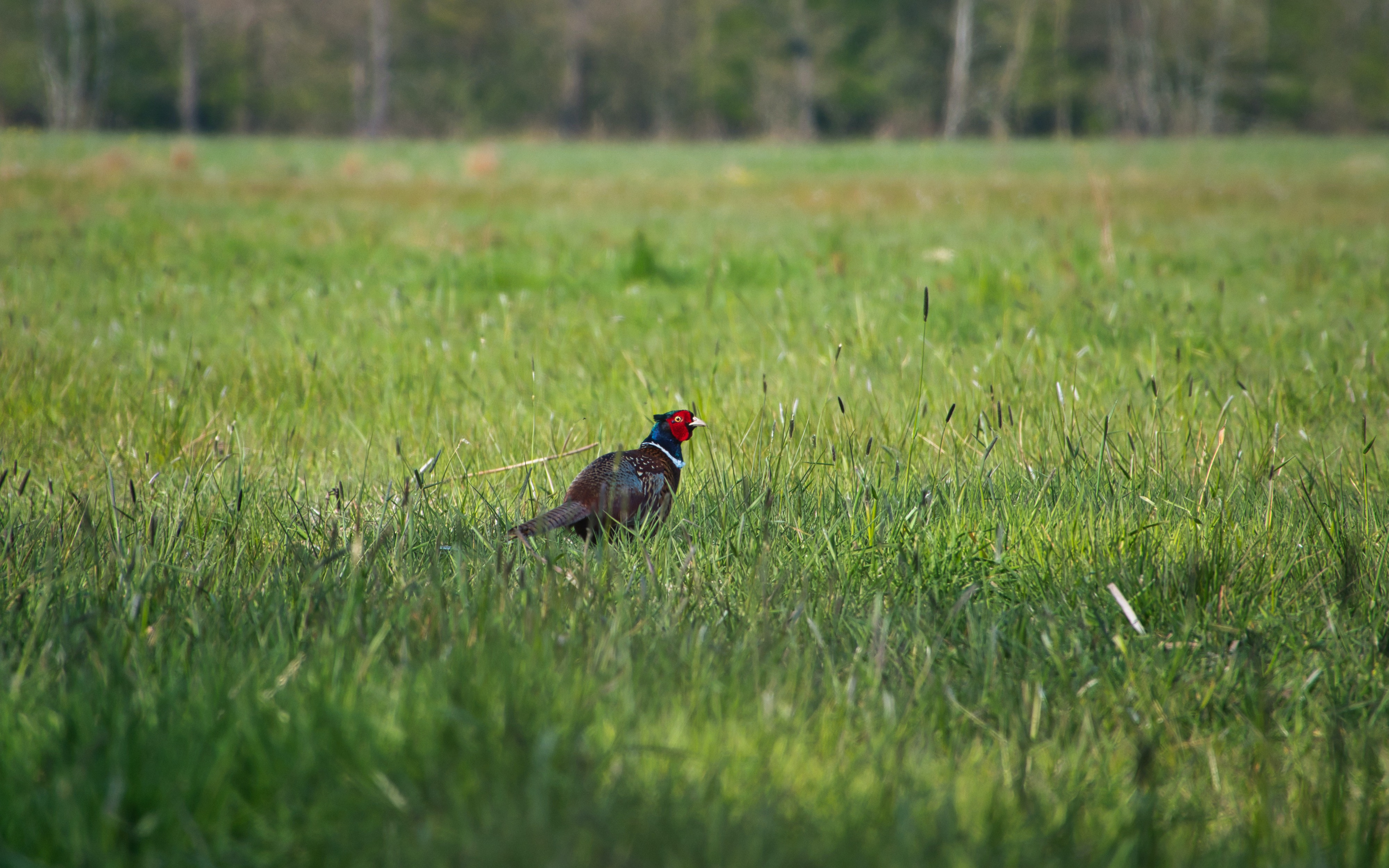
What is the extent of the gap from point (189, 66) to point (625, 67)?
88.5ft

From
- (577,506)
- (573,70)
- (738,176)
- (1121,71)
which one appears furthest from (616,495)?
(573,70)

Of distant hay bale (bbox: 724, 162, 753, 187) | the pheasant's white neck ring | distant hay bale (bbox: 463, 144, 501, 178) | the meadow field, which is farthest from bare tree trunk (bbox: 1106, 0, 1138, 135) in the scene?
distant hay bale (bbox: 463, 144, 501, 178)

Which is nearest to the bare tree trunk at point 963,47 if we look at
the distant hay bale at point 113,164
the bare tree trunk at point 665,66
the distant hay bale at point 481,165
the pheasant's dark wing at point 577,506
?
the bare tree trunk at point 665,66

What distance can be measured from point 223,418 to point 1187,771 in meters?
3.64

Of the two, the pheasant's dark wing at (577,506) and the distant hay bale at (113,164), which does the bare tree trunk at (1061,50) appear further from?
the distant hay bale at (113,164)

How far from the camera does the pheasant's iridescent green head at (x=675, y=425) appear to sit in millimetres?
2891

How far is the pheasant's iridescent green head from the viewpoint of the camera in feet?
9.48

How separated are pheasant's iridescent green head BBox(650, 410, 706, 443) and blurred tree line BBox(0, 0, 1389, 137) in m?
52.4

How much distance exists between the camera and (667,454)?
2.87 meters

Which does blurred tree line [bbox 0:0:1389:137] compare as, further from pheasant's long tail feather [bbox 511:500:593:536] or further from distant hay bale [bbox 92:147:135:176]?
pheasant's long tail feather [bbox 511:500:593:536]

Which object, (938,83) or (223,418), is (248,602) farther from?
(938,83)

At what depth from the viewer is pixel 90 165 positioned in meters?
19.1

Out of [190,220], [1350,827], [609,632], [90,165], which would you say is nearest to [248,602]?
[609,632]

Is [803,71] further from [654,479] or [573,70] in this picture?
[654,479]
